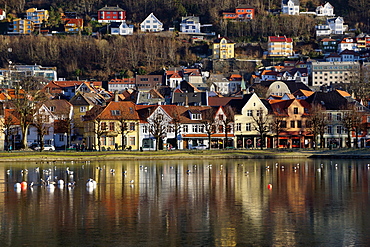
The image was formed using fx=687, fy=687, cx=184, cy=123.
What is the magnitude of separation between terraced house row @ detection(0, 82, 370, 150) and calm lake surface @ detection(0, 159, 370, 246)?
108 feet

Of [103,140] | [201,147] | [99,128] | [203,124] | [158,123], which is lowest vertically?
[201,147]

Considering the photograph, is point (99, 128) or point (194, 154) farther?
point (99, 128)

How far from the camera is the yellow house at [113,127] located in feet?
277

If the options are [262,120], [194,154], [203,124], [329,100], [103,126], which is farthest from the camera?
[329,100]

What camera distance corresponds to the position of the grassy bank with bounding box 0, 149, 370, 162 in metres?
68.6

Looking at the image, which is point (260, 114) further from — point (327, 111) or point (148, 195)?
point (148, 195)

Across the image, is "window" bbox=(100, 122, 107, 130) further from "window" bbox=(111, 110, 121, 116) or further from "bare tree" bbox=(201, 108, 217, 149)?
"bare tree" bbox=(201, 108, 217, 149)

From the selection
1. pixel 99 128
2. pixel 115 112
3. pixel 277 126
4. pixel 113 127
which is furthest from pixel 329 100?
pixel 99 128

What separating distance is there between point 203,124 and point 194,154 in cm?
1552

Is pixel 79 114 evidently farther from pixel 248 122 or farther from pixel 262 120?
pixel 262 120

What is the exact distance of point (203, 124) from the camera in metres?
89.1

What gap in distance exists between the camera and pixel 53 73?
185 metres

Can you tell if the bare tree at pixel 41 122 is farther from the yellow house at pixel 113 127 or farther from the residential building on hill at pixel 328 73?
the residential building on hill at pixel 328 73

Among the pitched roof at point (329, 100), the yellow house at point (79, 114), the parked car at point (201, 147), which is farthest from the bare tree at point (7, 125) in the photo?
the pitched roof at point (329, 100)
